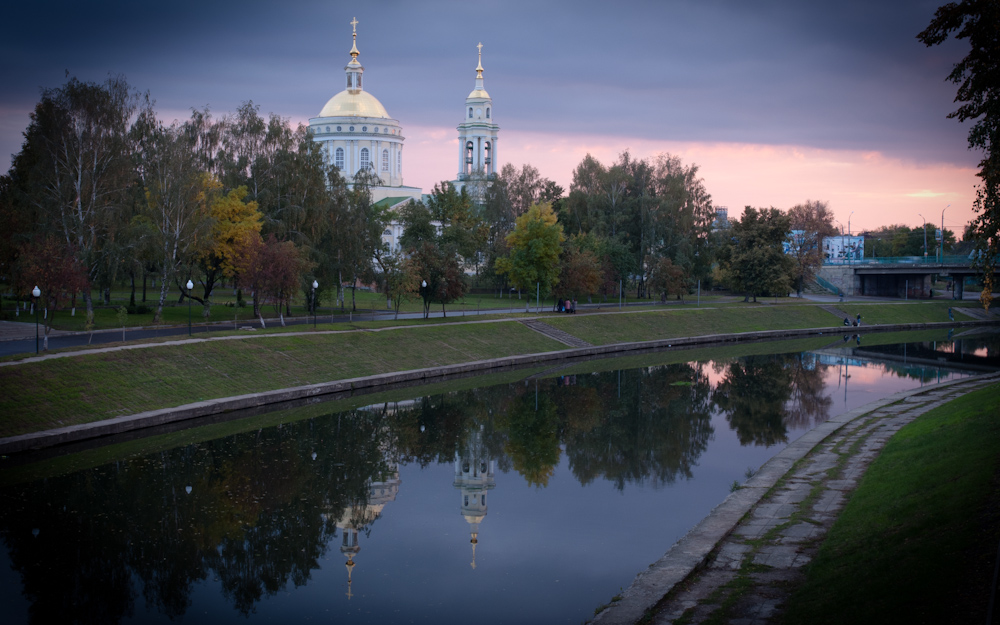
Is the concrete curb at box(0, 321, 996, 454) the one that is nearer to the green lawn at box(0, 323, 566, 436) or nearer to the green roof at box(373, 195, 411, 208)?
the green lawn at box(0, 323, 566, 436)

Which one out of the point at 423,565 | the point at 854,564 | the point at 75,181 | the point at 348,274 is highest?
the point at 75,181

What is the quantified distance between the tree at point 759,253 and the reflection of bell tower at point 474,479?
5358 cm

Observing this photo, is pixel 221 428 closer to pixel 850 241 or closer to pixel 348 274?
pixel 348 274

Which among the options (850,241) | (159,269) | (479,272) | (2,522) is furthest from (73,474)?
(850,241)

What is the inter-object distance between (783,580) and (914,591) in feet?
7.72

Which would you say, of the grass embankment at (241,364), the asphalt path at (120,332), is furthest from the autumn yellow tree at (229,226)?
the grass embankment at (241,364)

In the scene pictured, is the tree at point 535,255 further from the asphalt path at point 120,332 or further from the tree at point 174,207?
the tree at point 174,207

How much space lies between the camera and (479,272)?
76000 mm

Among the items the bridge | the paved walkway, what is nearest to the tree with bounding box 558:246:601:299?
the paved walkway

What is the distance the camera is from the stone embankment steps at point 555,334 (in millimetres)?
49438

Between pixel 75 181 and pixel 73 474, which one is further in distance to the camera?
pixel 75 181

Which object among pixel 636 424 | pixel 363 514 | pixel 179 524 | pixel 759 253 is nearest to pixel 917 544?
pixel 363 514

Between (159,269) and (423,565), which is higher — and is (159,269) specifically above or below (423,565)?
above

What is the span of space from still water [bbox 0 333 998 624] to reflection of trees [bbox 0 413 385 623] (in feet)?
0.16
